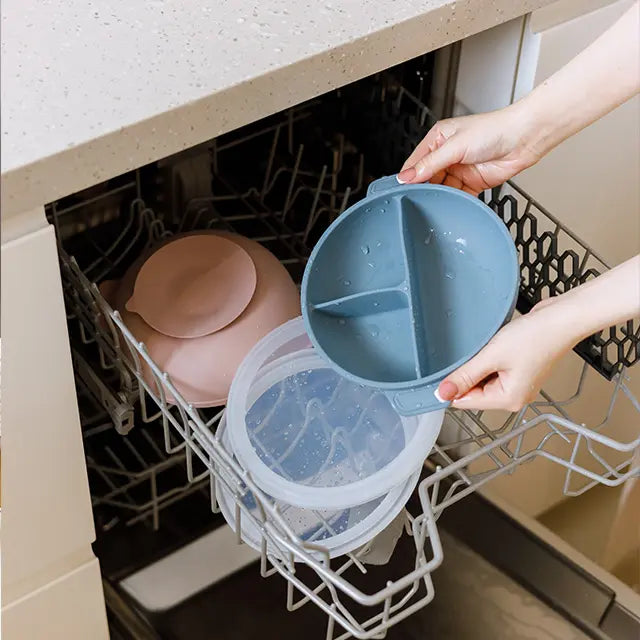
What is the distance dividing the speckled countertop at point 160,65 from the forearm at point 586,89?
9cm

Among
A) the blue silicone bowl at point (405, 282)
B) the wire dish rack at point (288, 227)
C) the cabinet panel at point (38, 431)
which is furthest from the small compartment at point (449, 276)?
the cabinet panel at point (38, 431)

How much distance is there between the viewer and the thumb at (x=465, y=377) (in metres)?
0.81

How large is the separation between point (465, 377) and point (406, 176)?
0.20 m

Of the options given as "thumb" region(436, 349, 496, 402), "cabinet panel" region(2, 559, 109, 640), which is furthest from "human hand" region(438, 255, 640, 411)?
"cabinet panel" region(2, 559, 109, 640)

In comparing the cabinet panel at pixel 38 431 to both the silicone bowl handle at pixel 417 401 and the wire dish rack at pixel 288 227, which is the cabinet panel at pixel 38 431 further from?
the silicone bowl handle at pixel 417 401

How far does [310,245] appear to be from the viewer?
4.19 ft

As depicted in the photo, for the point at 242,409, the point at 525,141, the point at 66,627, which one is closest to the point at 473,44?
the point at 525,141

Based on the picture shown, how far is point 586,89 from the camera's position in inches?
34.8

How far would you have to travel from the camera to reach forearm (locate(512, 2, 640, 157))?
852 millimetres

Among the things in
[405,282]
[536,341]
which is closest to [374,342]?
[405,282]

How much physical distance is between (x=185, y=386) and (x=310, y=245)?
370 millimetres

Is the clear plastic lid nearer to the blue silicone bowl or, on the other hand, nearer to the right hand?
the blue silicone bowl

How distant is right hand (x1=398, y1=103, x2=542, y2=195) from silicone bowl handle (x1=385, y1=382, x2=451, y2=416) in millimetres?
196

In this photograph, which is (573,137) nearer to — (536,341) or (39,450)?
(536,341)
